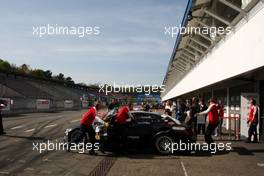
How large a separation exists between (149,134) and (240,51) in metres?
3.71

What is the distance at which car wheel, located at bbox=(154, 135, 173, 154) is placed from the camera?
40.8 ft

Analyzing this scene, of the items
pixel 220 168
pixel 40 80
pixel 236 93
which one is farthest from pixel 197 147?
pixel 40 80

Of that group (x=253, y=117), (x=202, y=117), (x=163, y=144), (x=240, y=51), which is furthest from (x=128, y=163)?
(x=202, y=117)

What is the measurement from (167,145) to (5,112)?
29473mm

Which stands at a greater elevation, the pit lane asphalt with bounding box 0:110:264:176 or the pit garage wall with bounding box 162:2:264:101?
the pit garage wall with bounding box 162:2:264:101

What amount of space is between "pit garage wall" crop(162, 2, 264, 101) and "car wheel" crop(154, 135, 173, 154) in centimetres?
296

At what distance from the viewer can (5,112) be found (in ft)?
128

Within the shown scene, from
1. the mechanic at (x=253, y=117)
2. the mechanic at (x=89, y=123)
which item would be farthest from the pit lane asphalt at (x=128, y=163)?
the mechanic at (x=253, y=117)

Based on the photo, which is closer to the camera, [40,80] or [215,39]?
[215,39]

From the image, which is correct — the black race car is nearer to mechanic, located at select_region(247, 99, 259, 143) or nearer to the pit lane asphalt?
the pit lane asphalt

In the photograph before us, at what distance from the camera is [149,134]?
12711mm

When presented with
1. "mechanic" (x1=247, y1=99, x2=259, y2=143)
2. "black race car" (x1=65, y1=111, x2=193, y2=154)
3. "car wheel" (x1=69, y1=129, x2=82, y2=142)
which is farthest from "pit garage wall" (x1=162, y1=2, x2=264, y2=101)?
"car wheel" (x1=69, y1=129, x2=82, y2=142)

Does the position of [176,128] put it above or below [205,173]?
above

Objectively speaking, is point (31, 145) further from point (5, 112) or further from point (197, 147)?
point (5, 112)
